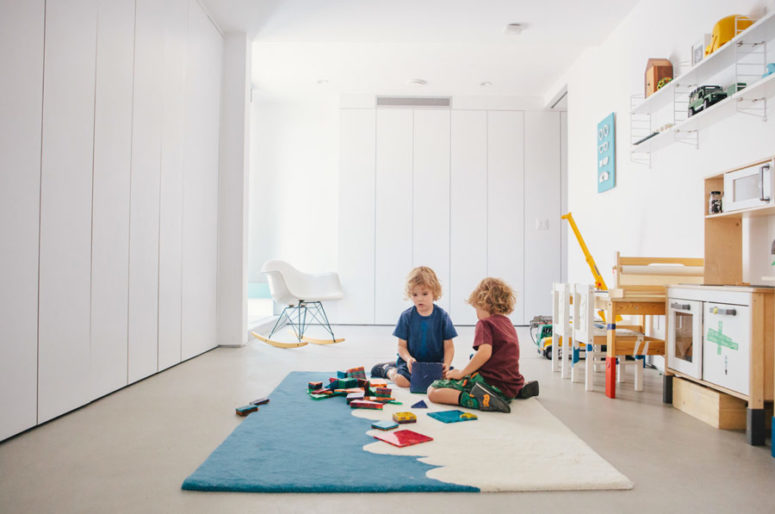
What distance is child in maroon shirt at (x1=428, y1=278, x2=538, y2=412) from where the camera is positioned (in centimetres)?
246

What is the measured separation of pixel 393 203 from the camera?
20.9 feet

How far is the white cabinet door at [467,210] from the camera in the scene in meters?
6.33

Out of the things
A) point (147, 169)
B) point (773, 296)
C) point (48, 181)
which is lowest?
point (773, 296)

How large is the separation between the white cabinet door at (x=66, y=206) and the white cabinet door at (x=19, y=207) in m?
0.05

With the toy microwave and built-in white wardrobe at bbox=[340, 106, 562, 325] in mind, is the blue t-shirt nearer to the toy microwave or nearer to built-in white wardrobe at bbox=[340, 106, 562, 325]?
the toy microwave

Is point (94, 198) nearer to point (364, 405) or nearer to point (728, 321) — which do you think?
point (364, 405)

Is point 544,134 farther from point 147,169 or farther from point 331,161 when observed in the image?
point 147,169

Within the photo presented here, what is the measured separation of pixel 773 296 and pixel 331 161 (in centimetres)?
536

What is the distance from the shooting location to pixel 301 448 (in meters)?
1.88

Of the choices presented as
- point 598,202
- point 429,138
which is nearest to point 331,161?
point 429,138

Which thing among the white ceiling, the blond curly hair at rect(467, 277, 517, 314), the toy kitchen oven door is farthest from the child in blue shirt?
the white ceiling

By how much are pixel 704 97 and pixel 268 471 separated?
2.86 metres

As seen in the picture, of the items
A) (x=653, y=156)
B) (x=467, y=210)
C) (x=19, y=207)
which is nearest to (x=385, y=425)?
(x=19, y=207)

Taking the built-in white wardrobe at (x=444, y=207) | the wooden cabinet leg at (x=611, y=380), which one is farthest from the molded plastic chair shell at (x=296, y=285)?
the wooden cabinet leg at (x=611, y=380)
